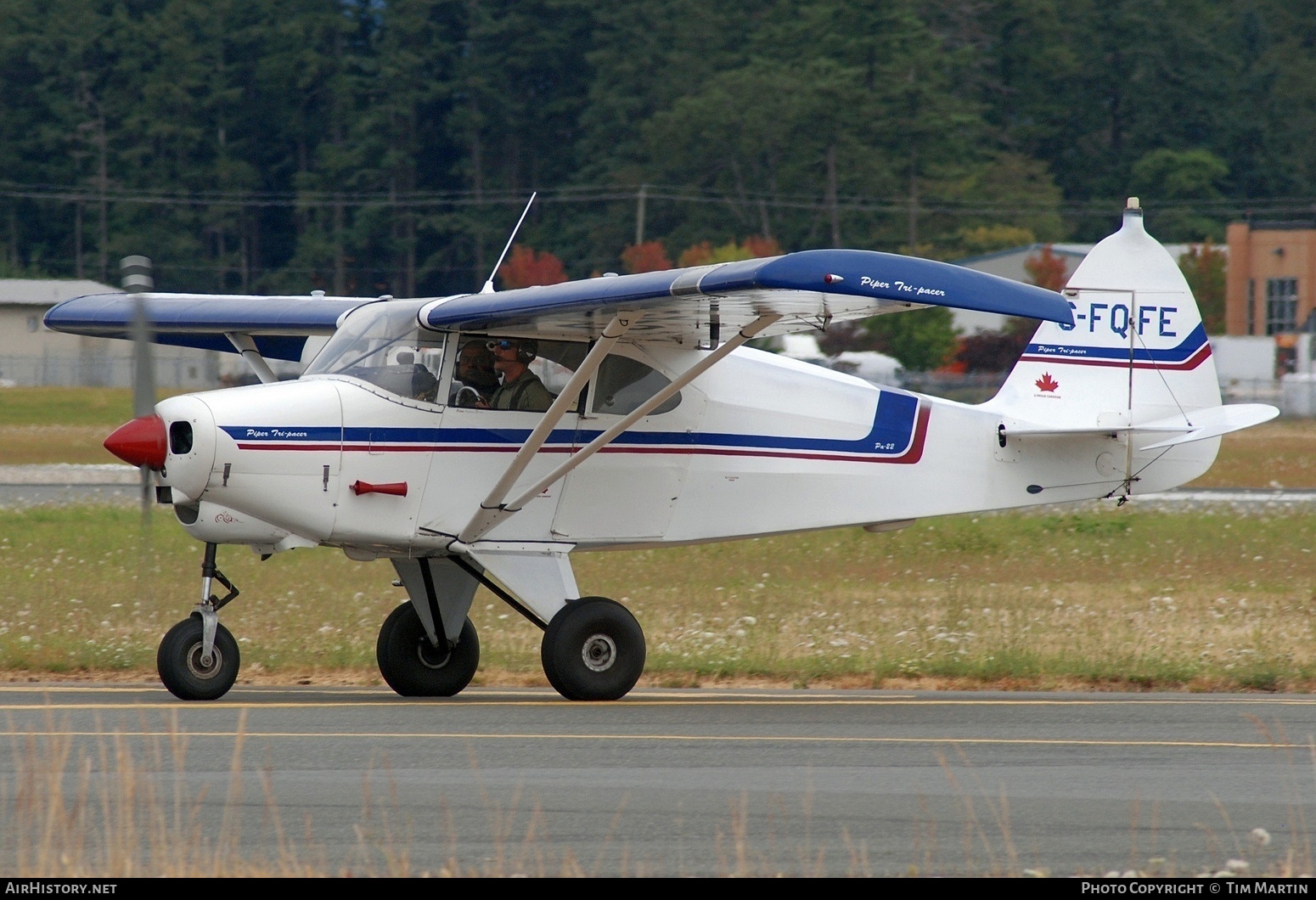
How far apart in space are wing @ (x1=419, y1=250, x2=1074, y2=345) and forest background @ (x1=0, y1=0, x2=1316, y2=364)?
201 ft

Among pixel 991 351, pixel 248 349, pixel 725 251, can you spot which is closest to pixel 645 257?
pixel 725 251

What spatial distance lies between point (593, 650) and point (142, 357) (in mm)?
3300

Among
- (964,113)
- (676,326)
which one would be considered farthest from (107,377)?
(676,326)

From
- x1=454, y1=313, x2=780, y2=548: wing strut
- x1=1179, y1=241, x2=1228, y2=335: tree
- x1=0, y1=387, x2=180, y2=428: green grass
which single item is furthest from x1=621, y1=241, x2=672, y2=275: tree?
x1=454, y1=313, x2=780, y2=548: wing strut

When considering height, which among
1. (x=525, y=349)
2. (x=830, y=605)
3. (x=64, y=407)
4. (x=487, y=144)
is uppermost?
(x=487, y=144)

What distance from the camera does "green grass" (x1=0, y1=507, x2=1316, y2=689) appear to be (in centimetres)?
1202

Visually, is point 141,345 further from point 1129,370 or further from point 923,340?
point 923,340

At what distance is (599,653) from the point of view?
1042 cm

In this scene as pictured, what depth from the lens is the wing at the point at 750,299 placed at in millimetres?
8562

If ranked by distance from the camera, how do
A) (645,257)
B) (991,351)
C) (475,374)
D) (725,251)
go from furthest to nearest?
(725,251)
(991,351)
(645,257)
(475,374)

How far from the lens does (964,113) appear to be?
80938 millimetres

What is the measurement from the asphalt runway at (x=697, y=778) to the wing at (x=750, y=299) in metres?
2.21

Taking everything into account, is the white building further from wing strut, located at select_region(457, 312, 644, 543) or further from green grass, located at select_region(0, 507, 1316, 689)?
wing strut, located at select_region(457, 312, 644, 543)
